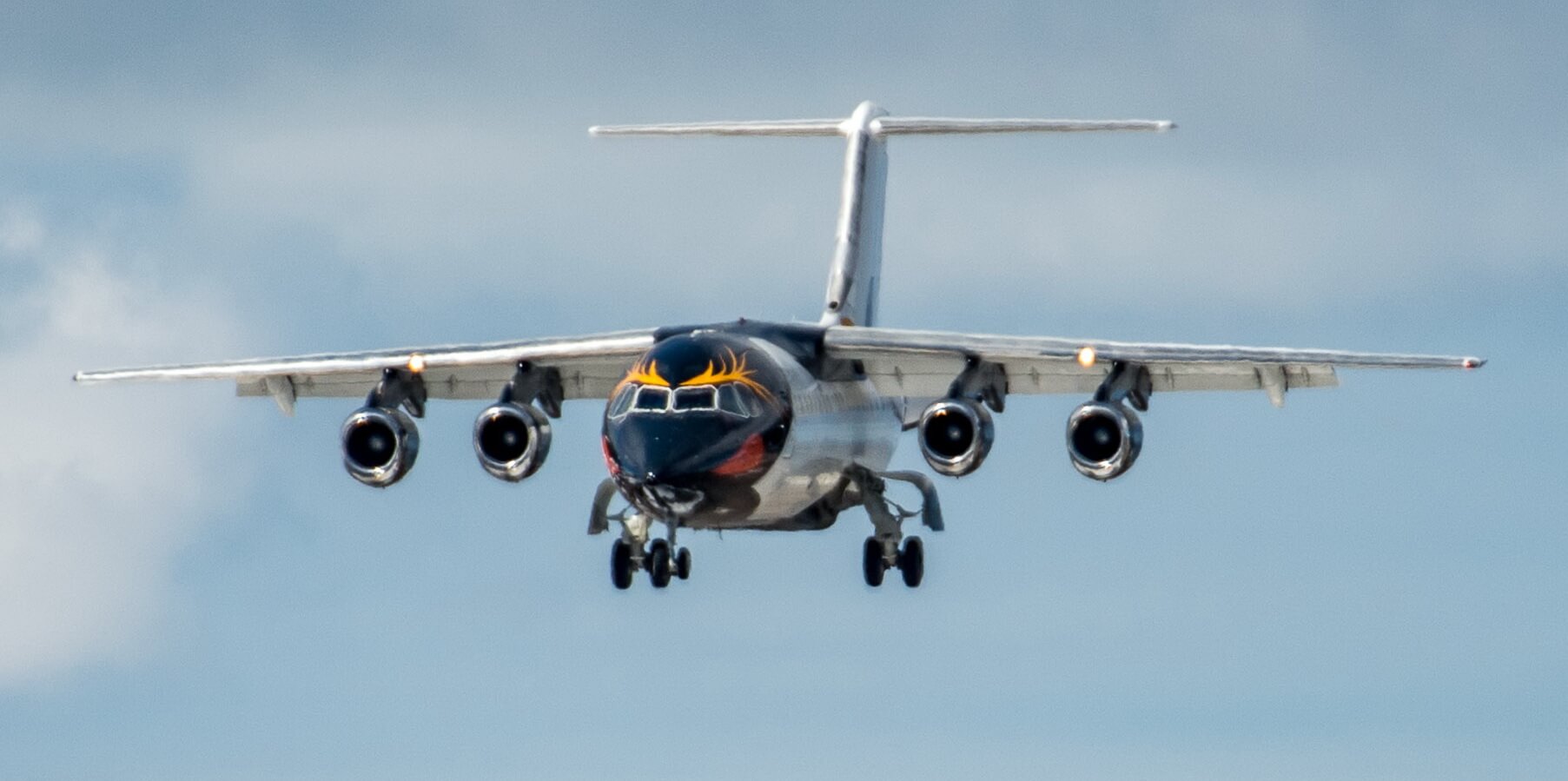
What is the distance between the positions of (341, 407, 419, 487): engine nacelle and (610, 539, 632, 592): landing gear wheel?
3012 millimetres

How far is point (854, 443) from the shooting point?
45.1m

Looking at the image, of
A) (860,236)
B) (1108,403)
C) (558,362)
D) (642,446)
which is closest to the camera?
(642,446)

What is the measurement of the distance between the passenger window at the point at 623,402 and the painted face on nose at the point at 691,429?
1 centimetres

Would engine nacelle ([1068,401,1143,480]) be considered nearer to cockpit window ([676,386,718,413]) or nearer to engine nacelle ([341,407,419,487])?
cockpit window ([676,386,718,413])

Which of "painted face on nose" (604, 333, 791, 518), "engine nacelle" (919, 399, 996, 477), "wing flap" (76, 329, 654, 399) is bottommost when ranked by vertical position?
"painted face on nose" (604, 333, 791, 518)

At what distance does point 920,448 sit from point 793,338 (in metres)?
2.58

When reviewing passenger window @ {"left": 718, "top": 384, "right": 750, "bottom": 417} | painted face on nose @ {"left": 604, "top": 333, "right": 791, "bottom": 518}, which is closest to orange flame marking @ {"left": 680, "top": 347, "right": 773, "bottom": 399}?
painted face on nose @ {"left": 604, "top": 333, "right": 791, "bottom": 518}

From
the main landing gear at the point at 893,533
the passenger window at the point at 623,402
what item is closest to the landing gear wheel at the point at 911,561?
the main landing gear at the point at 893,533

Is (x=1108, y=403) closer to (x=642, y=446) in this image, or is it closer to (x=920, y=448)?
(x=920, y=448)

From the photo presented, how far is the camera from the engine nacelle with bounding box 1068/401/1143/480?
139 ft

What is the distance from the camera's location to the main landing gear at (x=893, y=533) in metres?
46.7

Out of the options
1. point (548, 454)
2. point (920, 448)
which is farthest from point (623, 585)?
point (920, 448)

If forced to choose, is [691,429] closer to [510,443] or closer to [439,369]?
[510,443]

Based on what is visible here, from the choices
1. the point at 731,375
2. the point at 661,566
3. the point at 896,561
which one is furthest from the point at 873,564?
the point at 731,375
